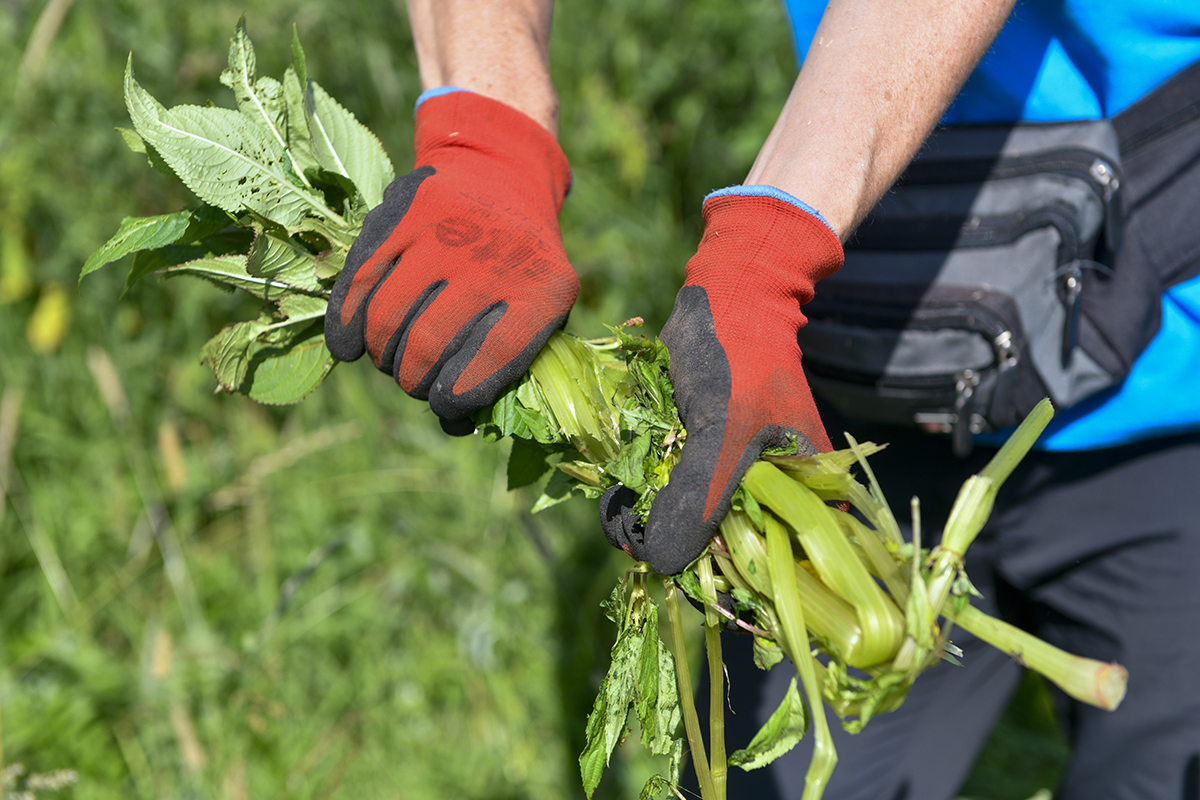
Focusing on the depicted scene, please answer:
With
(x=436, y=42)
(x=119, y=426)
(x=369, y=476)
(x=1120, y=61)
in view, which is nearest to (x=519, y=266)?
(x=436, y=42)

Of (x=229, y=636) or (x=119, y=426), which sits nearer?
(x=229, y=636)

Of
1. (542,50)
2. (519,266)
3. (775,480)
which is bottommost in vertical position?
(775,480)

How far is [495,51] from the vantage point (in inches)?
60.3

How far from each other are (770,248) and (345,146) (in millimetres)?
792

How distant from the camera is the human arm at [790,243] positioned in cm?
111

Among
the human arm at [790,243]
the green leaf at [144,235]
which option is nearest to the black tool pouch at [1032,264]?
the human arm at [790,243]

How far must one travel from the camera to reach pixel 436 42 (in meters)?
1.60

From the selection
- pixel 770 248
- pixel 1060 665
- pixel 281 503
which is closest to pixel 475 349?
pixel 770 248

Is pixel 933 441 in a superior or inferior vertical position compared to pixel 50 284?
superior

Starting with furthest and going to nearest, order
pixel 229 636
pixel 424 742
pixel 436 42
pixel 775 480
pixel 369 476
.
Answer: pixel 369 476 → pixel 229 636 → pixel 424 742 → pixel 436 42 → pixel 775 480

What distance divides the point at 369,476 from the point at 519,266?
1.85 meters

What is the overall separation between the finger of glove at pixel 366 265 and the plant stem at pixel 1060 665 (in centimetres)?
92

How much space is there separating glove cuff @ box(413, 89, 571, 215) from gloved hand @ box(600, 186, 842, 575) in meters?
0.41

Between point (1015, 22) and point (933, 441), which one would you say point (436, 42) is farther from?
point (933, 441)
